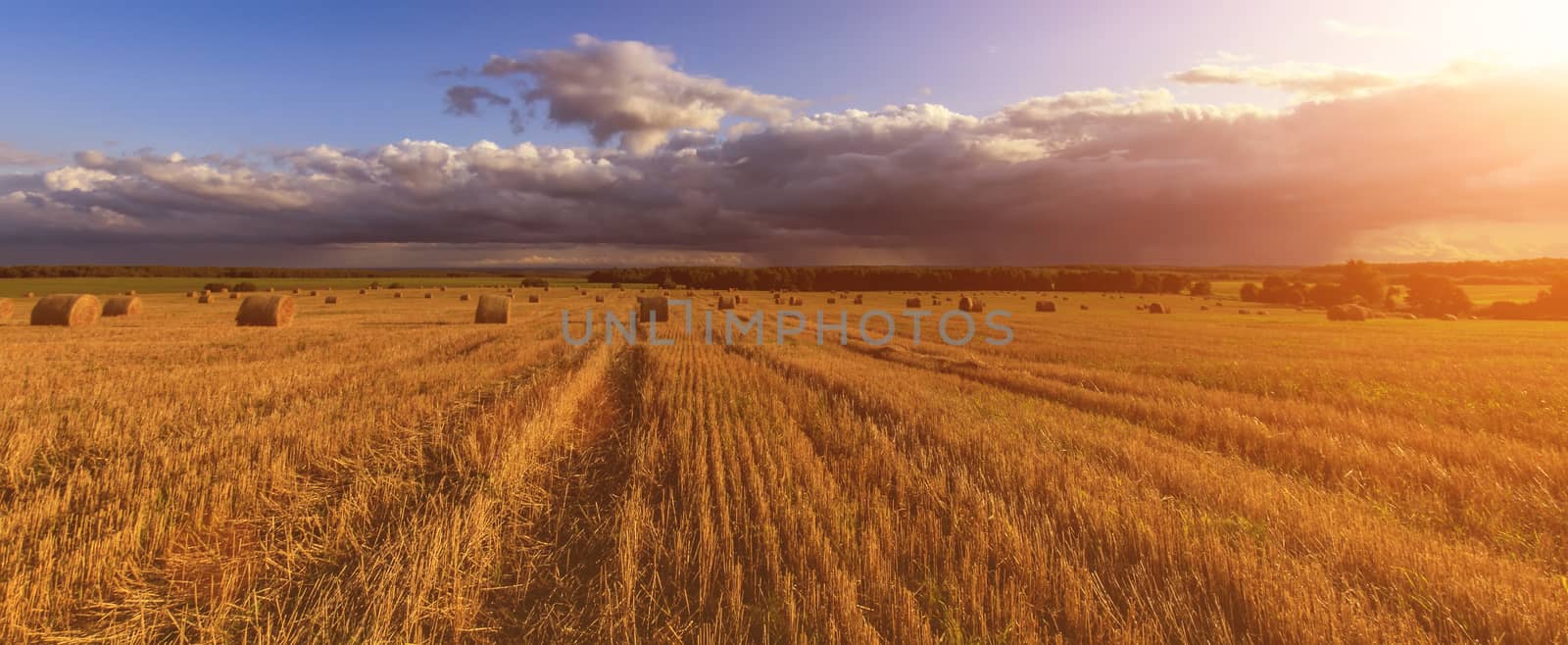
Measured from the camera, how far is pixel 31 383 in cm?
1032

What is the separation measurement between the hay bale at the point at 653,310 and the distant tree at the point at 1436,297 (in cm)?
6319

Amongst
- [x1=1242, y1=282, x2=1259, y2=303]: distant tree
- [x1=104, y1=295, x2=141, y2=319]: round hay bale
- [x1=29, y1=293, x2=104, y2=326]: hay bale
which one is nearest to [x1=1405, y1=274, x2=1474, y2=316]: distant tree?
[x1=1242, y1=282, x2=1259, y2=303]: distant tree

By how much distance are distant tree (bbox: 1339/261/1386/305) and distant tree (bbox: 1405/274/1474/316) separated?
3.66 m

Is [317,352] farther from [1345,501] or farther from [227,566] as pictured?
[1345,501]

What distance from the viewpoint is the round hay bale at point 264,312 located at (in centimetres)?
2489

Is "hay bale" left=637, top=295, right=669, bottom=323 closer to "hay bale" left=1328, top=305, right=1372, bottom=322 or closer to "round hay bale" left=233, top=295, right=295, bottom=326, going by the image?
"round hay bale" left=233, top=295, right=295, bottom=326

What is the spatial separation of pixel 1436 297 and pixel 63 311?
95.2 metres

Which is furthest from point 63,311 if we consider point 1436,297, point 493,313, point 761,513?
point 1436,297

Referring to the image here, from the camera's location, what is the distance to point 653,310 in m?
29.2

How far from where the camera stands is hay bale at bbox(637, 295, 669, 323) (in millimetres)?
28952

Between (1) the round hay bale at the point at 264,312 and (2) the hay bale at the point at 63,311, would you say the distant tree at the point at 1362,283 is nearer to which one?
(1) the round hay bale at the point at 264,312

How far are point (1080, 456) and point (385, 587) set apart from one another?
6.14 m

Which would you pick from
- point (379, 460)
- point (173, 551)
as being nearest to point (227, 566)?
point (173, 551)

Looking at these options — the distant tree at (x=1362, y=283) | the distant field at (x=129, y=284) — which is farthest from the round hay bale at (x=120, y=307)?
the distant tree at (x=1362, y=283)
